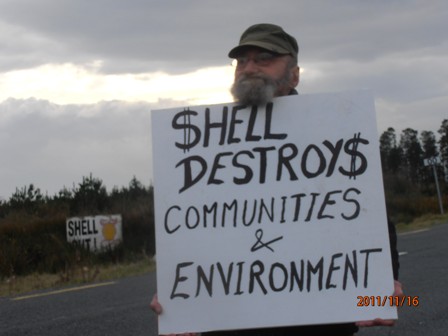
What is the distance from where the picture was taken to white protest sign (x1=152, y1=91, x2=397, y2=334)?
246 centimetres

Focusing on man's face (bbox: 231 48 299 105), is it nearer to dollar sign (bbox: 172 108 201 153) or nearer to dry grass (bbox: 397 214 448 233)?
dollar sign (bbox: 172 108 201 153)

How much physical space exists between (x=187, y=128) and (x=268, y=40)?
46 centimetres

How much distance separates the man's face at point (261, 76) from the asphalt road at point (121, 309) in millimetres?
3794

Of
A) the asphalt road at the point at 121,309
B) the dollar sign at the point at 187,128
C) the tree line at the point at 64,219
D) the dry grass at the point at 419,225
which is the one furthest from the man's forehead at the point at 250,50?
the dry grass at the point at 419,225

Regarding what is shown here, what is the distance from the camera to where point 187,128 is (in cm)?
259

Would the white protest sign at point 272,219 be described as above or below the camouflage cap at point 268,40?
below

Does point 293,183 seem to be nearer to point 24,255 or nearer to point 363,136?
point 363,136

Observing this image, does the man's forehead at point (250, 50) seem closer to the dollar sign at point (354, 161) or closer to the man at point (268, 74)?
the man at point (268, 74)

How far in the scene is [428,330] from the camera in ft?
19.3

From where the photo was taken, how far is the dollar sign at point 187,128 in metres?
2.57

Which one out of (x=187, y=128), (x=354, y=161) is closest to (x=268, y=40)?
(x=187, y=128)

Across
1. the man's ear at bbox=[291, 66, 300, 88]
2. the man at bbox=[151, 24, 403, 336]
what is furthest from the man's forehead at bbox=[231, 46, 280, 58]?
the man's ear at bbox=[291, 66, 300, 88]
